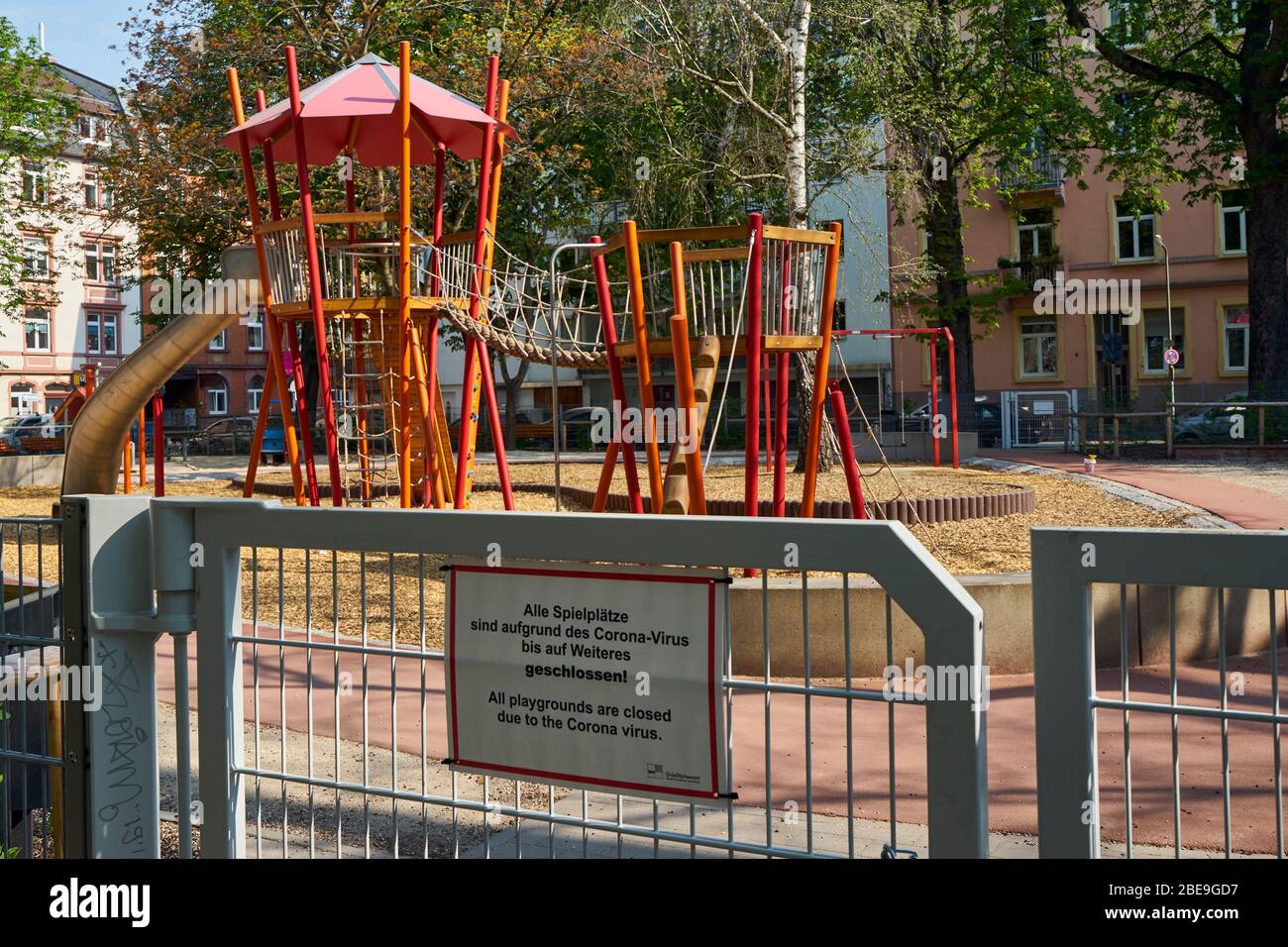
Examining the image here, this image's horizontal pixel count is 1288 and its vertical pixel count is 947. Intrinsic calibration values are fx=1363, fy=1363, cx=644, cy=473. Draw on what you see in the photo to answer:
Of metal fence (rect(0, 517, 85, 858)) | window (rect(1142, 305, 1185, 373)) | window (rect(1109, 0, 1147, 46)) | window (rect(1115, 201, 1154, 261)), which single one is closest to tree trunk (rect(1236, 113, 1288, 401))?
window (rect(1109, 0, 1147, 46))

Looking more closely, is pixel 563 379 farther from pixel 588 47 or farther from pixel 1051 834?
pixel 1051 834

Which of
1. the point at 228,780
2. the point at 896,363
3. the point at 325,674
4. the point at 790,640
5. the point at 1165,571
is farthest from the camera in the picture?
the point at 896,363

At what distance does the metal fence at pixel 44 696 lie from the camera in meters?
3.37

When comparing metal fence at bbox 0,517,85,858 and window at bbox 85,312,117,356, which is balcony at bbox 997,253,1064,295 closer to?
window at bbox 85,312,117,356

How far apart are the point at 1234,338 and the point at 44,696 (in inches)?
1792

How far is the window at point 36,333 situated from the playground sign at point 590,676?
61.8 meters

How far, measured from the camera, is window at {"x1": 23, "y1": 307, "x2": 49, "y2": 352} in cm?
5928

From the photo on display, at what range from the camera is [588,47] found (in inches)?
990

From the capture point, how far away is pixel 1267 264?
1080 inches

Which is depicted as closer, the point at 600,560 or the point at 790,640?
the point at 600,560

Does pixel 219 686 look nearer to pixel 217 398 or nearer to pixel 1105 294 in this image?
pixel 1105 294

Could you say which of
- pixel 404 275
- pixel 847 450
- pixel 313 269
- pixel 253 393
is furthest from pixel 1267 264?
pixel 253 393
